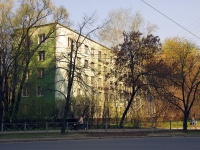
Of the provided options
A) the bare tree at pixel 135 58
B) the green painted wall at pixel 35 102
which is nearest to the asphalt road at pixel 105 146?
the bare tree at pixel 135 58

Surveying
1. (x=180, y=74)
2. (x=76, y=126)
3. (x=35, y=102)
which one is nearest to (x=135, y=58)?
(x=180, y=74)

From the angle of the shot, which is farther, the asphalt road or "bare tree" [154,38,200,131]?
"bare tree" [154,38,200,131]

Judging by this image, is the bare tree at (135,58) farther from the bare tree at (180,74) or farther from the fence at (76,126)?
the bare tree at (180,74)

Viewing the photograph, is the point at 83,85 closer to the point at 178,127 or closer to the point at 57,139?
the point at 57,139

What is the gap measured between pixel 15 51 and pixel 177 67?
17.6 metres

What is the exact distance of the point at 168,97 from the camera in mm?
32406

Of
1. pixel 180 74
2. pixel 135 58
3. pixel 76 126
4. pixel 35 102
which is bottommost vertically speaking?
pixel 76 126

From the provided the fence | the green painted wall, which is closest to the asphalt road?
the fence

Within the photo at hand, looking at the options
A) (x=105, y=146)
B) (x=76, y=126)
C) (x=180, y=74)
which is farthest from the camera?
(x=180, y=74)

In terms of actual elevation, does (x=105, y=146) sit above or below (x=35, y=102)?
below

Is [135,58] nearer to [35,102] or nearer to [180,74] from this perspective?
[180,74]

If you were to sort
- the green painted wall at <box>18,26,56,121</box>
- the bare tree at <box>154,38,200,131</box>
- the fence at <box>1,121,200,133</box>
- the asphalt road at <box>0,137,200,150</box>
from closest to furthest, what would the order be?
the asphalt road at <box>0,137,200,150</box> → the fence at <box>1,121,200,133</box> → the bare tree at <box>154,38,200,131</box> → the green painted wall at <box>18,26,56,121</box>

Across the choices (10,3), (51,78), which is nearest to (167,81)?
(10,3)

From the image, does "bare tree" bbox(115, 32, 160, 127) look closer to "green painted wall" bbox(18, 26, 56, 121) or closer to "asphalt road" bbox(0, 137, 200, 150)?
"green painted wall" bbox(18, 26, 56, 121)
